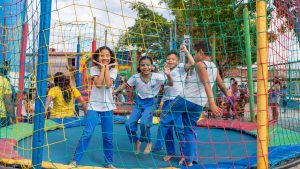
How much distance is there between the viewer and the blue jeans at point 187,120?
371 centimetres

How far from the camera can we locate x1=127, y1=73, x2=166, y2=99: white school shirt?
4359 millimetres

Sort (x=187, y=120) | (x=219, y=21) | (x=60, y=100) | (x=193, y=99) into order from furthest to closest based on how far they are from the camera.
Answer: (x=60, y=100) → (x=187, y=120) → (x=193, y=99) → (x=219, y=21)

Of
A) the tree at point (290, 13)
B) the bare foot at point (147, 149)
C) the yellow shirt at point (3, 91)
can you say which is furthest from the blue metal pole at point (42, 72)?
the tree at point (290, 13)

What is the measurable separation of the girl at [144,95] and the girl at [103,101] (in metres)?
0.55

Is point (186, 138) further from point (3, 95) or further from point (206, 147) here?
point (3, 95)

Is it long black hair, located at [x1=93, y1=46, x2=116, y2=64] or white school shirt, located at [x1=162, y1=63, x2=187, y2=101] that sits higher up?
long black hair, located at [x1=93, y1=46, x2=116, y2=64]

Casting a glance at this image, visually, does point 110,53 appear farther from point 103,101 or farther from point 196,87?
point 196,87

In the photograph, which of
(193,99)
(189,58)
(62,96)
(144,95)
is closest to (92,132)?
(144,95)

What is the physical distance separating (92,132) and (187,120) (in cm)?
107

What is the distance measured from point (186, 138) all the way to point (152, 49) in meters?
2.02

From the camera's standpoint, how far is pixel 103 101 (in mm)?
3693

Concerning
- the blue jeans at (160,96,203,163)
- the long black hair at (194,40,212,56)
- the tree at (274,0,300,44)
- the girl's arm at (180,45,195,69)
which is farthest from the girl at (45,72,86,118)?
the tree at (274,0,300,44)

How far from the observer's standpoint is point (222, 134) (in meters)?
6.04

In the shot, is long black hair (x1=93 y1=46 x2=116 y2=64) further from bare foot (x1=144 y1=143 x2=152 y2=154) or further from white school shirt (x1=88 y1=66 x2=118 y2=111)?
bare foot (x1=144 y1=143 x2=152 y2=154)
